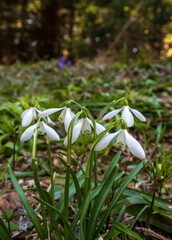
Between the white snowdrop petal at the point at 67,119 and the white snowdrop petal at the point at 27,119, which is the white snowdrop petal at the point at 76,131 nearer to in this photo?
the white snowdrop petal at the point at 67,119

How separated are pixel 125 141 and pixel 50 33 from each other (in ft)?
33.2

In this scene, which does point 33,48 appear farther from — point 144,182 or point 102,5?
point 144,182

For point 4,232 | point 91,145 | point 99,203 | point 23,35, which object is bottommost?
point 4,232

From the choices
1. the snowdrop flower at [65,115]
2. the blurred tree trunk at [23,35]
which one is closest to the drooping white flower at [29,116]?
the snowdrop flower at [65,115]

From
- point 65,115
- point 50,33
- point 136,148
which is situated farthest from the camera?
point 50,33

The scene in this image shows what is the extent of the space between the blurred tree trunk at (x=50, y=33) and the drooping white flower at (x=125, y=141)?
9.74 metres

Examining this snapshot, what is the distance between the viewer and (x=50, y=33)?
32.4 ft

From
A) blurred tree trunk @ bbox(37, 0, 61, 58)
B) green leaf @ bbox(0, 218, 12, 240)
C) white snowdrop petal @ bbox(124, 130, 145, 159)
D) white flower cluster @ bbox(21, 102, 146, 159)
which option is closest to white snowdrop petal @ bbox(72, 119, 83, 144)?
white flower cluster @ bbox(21, 102, 146, 159)

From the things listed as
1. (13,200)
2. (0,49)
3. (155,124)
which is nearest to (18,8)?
(0,49)

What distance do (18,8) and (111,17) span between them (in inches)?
189

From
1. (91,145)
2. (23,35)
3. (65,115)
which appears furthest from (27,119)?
(23,35)

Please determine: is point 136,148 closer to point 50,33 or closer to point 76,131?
point 76,131

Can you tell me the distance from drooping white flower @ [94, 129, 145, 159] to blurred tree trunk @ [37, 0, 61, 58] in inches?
383

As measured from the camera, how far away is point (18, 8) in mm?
10242
